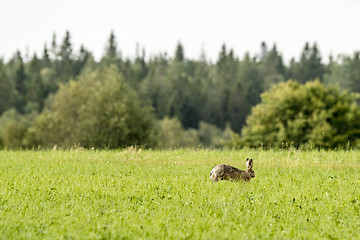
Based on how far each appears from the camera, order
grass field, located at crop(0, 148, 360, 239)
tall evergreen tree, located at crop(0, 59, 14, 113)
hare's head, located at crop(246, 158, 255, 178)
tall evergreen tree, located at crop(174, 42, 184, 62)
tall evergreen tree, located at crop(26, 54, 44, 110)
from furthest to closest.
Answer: tall evergreen tree, located at crop(174, 42, 184, 62) < tall evergreen tree, located at crop(26, 54, 44, 110) < tall evergreen tree, located at crop(0, 59, 14, 113) < hare's head, located at crop(246, 158, 255, 178) < grass field, located at crop(0, 148, 360, 239)

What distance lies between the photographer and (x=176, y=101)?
124 m

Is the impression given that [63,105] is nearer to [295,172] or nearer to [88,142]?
[88,142]

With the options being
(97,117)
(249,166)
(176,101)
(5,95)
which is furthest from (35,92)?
(249,166)

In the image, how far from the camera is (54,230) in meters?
7.30

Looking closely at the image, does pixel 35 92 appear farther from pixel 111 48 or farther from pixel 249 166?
pixel 249 166

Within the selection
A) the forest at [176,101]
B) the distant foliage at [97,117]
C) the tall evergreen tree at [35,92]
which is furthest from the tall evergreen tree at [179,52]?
the distant foliage at [97,117]

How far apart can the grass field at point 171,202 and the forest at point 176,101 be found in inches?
172

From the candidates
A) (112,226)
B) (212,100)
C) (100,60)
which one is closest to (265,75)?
(212,100)

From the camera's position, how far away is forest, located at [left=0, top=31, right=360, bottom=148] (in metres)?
41.0

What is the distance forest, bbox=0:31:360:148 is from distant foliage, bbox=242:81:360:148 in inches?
3.9

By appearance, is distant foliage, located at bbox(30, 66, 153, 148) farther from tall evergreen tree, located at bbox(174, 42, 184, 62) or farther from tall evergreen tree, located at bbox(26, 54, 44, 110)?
A: tall evergreen tree, located at bbox(174, 42, 184, 62)

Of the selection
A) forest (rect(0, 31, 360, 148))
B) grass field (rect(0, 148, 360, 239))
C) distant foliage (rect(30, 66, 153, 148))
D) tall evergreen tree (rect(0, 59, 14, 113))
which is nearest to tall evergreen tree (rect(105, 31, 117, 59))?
forest (rect(0, 31, 360, 148))

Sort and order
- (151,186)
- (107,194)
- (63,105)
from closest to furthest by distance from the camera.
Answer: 1. (107,194)
2. (151,186)
3. (63,105)

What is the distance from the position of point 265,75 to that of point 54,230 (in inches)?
5954
